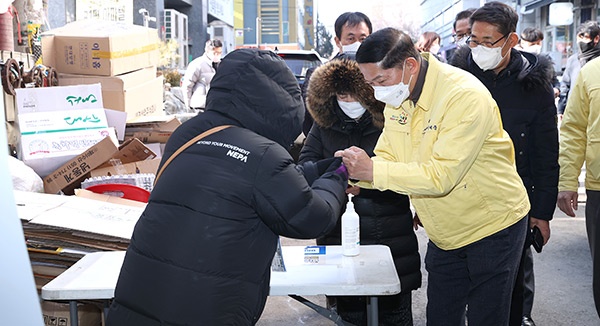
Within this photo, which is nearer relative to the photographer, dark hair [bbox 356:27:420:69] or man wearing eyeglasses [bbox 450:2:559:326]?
dark hair [bbox 356:27:420:69]

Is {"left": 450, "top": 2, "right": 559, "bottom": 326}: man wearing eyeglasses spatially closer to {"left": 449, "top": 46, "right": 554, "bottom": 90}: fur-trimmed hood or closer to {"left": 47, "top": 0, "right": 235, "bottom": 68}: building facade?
{"left": 449, "top": 46, "right": 554, "bottom": 90}: fur-trimmed hood

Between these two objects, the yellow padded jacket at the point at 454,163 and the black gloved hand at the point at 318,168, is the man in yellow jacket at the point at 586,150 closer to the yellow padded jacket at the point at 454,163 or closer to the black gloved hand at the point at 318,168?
the yellow padded jacket at the point at 454,163

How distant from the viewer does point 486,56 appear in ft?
12.3

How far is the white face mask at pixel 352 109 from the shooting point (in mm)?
3893

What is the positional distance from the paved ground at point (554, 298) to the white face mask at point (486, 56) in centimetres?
186

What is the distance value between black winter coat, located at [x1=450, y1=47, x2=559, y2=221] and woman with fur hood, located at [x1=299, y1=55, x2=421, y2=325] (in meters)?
0.64

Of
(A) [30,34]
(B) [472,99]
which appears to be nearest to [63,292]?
(B) [472,99]

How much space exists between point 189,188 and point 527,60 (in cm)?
224

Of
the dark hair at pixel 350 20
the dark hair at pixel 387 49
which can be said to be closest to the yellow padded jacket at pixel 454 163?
the dark hair at pixel 387 49

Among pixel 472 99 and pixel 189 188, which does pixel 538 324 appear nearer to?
pixel 472 99

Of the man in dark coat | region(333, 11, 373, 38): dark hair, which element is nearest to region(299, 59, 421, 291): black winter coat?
the man in dark coat

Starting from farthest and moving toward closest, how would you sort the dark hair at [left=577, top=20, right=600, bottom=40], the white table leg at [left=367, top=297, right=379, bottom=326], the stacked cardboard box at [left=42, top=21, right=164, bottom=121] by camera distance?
1. the dark hair at [left=577, top=20, right=600, bottom=40]
2. the stacked cardboard box at [left=42, top=21, right=164, bottom=121]
3. the white table leg at [left=367, top=297, right=379, bottom=326]

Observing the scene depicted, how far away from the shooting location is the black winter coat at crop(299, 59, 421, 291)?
3.89 m

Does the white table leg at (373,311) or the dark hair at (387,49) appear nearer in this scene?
the dark hair at (387,49)
